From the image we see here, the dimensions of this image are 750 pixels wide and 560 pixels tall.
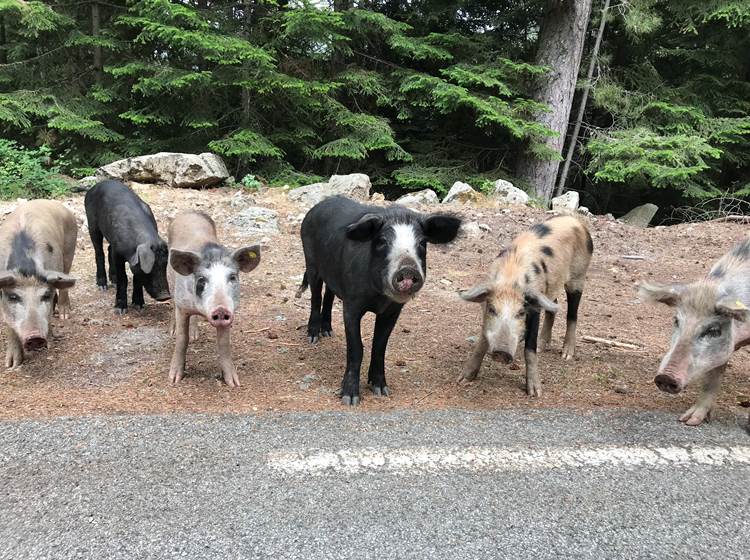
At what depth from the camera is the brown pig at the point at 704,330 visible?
3.96m

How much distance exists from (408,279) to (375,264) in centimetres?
49

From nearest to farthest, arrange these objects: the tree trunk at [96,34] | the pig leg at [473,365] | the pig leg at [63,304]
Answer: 1. the pig leg at [473,365]
2. the pig leg at [63,304]
3. the tree trunk at [96,34]

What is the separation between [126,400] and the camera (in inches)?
170

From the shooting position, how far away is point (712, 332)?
13.4 feet

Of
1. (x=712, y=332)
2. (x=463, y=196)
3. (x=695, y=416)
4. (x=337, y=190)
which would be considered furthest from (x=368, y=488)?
(x=463, y=196)

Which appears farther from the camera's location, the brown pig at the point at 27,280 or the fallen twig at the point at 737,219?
the fallen twig at the point at 737,219

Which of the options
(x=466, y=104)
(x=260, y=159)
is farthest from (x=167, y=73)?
(x=466, y=104)

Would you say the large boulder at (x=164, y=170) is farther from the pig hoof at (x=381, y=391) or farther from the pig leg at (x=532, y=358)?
the pig leg at (x=532, y=358)

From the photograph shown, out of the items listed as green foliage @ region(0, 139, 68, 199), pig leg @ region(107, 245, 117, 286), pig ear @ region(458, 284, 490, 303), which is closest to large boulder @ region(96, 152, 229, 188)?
green foliage @ region(0, 139, 68, 199)

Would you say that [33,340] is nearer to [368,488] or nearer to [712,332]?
[368,488]

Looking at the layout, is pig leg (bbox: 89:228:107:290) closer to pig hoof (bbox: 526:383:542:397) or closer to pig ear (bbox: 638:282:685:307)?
pig hoof (bbox: 526:383:542:397)

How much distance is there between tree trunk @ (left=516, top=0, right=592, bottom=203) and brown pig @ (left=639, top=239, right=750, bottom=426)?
11.4 m

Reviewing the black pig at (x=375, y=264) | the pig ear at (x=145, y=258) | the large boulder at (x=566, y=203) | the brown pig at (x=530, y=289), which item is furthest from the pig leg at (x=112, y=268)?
the large boulder at (x=566, y=203)

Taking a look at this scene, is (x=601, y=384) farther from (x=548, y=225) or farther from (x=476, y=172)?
(x=476, y=172)
